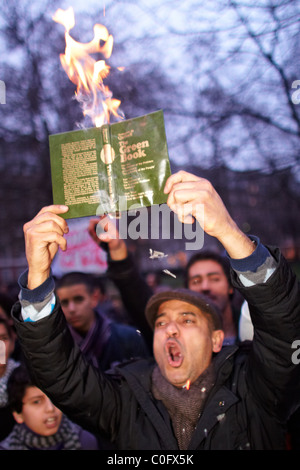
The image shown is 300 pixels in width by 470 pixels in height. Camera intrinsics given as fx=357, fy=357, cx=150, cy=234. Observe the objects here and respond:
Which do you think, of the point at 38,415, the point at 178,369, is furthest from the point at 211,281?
the point at 38,415

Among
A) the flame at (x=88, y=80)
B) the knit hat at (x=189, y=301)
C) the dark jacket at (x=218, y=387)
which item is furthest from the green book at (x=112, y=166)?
the knit hat at (x=189, y=301)

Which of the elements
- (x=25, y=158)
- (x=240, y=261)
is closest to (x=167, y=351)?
(x=240, y=261)

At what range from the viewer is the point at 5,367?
232 centimetres

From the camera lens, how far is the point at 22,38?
14.4ft

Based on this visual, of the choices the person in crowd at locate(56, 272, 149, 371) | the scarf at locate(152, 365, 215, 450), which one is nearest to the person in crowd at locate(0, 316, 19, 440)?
the person in crowd at locate(56, 272, 149, 371)

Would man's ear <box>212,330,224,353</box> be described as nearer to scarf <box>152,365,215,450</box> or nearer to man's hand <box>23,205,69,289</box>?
scarf <box>152,365,215,450</box>

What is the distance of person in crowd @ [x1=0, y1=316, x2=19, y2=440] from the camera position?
209 centimetres

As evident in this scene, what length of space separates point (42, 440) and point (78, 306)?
103 cm

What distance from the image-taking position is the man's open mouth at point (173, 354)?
1.58 m

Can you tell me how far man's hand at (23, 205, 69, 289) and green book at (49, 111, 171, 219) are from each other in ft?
0.19

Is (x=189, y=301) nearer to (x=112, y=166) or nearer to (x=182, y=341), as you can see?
(x=182, y=341)

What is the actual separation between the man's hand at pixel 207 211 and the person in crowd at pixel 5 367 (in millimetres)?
Result: 1686

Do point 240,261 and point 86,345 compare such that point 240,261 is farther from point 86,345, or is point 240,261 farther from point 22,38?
point 22,38

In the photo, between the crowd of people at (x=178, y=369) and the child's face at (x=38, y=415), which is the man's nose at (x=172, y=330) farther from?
the child's face at (x=38, y=415)
